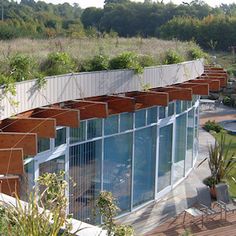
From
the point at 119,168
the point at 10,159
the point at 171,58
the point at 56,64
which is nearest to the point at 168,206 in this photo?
the point at 119,168

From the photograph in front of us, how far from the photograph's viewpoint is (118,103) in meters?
9.58

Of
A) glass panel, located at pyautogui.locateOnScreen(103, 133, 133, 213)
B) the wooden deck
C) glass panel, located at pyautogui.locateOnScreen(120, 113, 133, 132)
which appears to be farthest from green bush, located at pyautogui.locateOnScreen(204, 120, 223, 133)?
glass panel, located at pyautogui.locateOnScreen(120, 113, 133, 132)

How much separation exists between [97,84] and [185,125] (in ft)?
17.1

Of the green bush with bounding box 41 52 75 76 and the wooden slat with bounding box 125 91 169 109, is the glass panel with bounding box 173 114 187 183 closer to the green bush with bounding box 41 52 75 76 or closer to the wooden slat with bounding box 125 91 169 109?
the wooden slat with bounding box 125 91 169 109

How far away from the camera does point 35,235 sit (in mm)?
3275

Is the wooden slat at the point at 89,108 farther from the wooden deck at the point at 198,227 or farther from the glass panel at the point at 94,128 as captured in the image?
the wooden deck at the point at 198,227

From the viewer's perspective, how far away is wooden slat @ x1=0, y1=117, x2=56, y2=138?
6.91 metres

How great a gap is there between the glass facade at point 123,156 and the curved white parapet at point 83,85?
63cm

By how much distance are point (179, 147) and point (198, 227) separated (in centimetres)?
358

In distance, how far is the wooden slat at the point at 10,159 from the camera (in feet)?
18.7

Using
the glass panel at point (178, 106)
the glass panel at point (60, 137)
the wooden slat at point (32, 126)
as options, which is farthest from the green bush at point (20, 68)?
the glass panel at point (178, 106)

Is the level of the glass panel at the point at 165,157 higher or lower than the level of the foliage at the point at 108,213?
lower

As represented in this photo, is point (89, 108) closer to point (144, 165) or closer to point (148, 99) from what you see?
point (148, 99)

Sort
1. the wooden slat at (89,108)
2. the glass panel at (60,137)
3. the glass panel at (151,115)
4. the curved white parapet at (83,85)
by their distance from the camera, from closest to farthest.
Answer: the curved white parapet at (83,85) → the wooden slat at (89,108) → the glass panel at (60,137) → the glass panel at (151,115)
